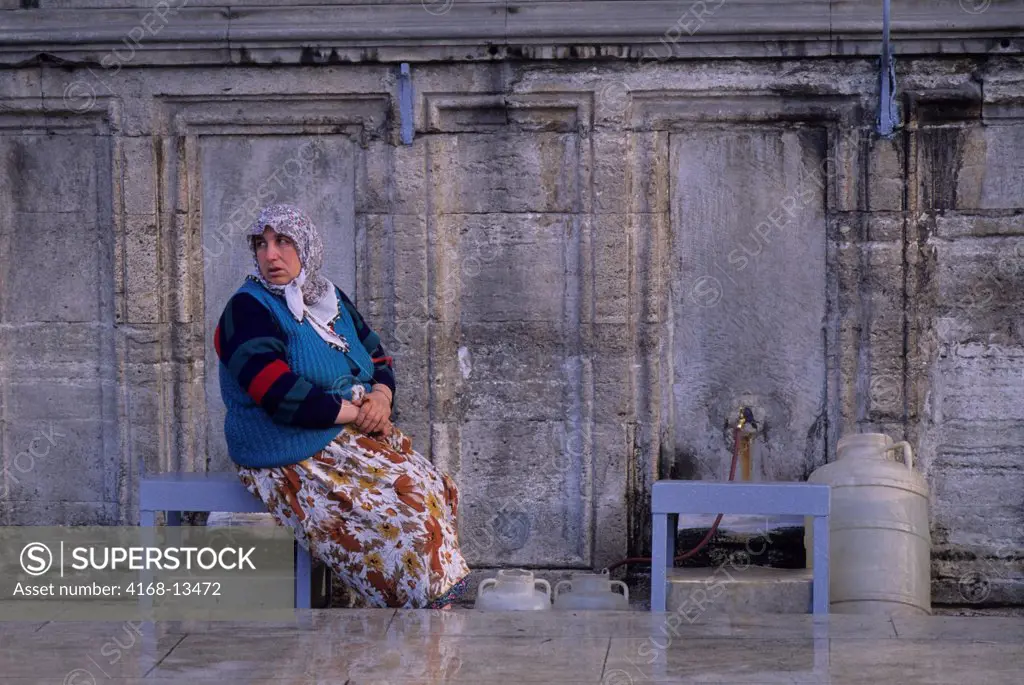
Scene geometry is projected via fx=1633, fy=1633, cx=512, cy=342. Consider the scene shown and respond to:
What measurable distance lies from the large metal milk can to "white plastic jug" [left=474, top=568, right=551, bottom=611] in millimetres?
1190

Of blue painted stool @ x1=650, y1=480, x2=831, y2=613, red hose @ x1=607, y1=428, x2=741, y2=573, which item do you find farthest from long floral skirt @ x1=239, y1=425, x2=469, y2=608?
red hose @ x1=607, y1=428, x2=741, y2=573

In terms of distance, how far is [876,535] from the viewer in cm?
659

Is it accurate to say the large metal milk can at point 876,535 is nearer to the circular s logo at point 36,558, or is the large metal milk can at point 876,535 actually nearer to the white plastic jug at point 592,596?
the white plastic jug at point 592,596

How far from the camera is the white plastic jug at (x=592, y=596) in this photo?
6.46 m

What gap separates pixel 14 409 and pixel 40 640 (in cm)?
249

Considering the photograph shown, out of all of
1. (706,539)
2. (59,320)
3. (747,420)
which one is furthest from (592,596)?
(59,320)

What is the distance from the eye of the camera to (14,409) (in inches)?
307

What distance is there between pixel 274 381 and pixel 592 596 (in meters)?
1.61

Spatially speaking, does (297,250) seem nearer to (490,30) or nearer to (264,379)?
(264,379)

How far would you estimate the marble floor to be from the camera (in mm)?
5055

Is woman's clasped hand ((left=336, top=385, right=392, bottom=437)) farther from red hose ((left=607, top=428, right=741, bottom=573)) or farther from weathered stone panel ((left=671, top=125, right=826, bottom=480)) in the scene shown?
weathered stone panel ((left=671, top=125, right=826, bottom=480))

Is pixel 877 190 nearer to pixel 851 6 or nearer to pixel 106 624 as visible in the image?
pixel 851 6

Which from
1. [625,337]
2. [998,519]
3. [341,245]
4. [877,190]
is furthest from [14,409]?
[998,519]

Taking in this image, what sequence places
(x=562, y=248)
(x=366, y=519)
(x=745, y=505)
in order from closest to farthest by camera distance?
(x=366, y=519) < (x=745, y=505) < (x=562, y=248)
